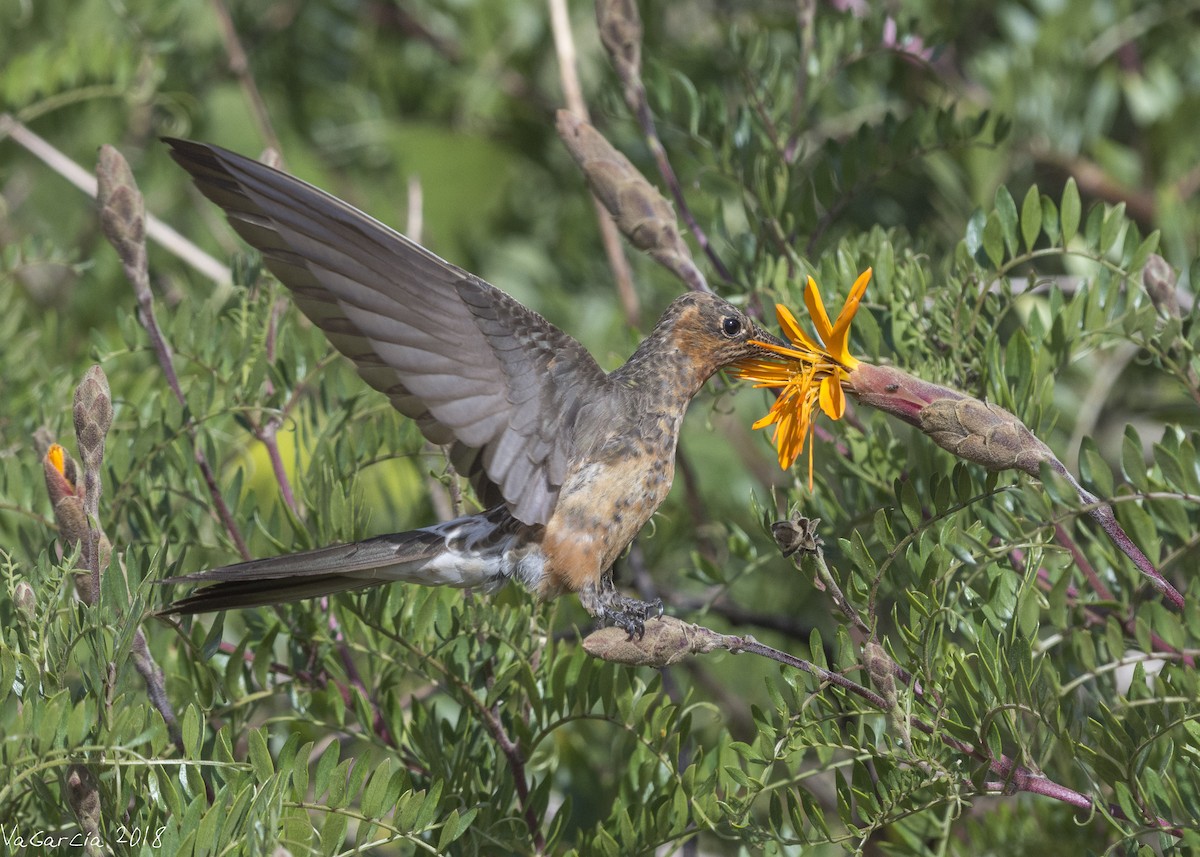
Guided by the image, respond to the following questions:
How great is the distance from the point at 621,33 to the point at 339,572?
3.19 ft

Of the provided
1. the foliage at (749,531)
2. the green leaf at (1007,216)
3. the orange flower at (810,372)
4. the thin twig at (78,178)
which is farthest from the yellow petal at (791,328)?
the thin twig at (78,178)

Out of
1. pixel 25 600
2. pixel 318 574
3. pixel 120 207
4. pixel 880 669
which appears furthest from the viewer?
pixel 120 207

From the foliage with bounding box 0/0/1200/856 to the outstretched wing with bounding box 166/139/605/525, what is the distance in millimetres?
128

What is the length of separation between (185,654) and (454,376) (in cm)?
55

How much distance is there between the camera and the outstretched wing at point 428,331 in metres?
1.73

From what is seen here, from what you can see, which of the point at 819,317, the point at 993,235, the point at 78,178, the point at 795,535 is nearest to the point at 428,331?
the point at 819,317

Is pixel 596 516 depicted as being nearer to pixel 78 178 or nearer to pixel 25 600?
pixel 25 600

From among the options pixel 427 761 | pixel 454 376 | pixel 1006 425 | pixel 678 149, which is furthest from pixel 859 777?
pixel 678 149

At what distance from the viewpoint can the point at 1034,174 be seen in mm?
3324

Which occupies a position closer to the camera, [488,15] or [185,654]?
[185,654]

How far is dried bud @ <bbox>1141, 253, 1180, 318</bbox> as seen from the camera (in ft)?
5.66

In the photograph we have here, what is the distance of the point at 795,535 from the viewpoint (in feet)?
4.80

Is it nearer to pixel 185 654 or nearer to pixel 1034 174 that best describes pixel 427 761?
pixel 185 654

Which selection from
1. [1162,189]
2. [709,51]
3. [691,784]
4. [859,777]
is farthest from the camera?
[709,51]
